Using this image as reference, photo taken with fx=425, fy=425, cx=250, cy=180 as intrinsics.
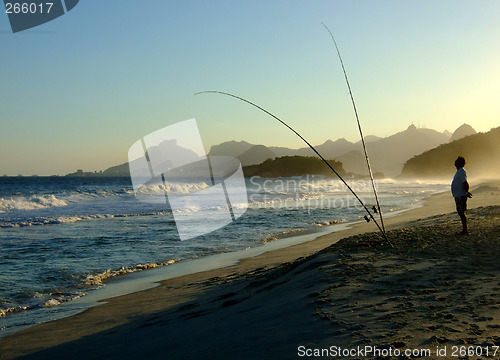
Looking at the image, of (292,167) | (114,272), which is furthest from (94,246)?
(292,167)

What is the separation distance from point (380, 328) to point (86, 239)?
11309 mm

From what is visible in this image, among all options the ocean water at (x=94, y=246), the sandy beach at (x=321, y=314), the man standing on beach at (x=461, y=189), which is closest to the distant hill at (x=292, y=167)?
the ocean water at (x=94, y=246)

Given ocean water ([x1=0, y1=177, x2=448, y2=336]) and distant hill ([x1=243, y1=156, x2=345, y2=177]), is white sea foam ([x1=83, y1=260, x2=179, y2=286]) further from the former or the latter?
distant hill ([x1=243, y1=156, x2=345, y2=177])

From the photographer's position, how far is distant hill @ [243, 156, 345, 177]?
312ft

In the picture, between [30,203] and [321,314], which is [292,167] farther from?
[321,314]

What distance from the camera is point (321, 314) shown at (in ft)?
12.3

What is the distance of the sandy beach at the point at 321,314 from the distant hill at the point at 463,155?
228 feet

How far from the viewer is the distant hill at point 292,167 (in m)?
95.1

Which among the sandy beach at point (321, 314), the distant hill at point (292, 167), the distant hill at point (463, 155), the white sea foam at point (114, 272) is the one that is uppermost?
the distant hill at point (292, 167)

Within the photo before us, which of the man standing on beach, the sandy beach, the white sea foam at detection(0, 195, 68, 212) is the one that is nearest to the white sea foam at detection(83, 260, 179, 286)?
the sandy beach

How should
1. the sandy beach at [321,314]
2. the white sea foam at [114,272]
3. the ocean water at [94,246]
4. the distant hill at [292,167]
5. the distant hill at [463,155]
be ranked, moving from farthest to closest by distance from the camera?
the distant hill at [292,167], the distant hill at [463,155], the white sea foam at [114,272], the ocean water at [94,246], the sandy beach at [321,314]

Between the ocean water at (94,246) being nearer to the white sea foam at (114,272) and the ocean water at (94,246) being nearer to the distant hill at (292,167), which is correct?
the white sea foam at (114,272)

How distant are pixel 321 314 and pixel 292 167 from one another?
9340 centimetres

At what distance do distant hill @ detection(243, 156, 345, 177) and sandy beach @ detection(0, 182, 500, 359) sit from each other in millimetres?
88432
